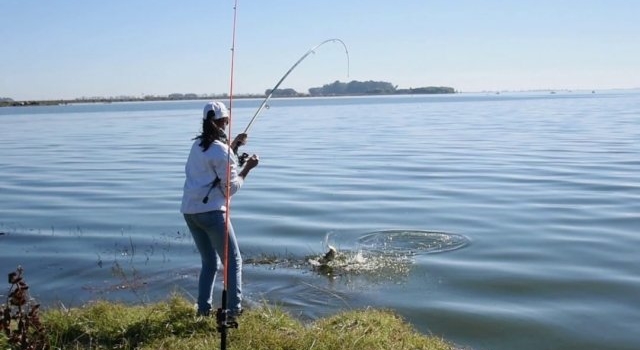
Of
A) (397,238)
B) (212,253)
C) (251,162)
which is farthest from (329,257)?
(251,162)

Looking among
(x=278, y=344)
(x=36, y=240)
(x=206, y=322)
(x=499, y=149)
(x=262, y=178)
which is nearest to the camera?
(x=278, y=344)

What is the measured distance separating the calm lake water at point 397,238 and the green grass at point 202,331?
133cm

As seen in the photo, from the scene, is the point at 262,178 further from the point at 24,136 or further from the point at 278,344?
the point at 24,136

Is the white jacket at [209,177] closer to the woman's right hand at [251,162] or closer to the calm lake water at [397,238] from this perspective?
the woman's right hand at [251,162]

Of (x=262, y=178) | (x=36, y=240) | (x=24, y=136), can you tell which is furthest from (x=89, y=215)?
(x=24, y=136)

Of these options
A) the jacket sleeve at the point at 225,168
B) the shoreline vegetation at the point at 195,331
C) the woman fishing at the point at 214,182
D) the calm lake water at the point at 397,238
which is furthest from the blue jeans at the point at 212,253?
the calm lake water at the point at 397,238

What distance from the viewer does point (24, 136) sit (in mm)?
45188

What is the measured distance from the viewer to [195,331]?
6480mm

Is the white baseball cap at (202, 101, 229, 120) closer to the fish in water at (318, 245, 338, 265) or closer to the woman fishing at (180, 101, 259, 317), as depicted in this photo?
the woman fishing at (180, 101, 259, 317)

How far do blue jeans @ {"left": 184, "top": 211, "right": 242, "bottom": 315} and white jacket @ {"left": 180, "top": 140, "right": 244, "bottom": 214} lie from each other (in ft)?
0.27

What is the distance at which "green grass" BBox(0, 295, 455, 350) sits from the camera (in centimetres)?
614

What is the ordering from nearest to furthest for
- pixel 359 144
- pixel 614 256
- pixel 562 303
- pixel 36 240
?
pixel 562 303 < pixel 614 256 < pixel 36 240 < pixel 359 144

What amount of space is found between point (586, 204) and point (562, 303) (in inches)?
273

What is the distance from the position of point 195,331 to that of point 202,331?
2.4 inches
